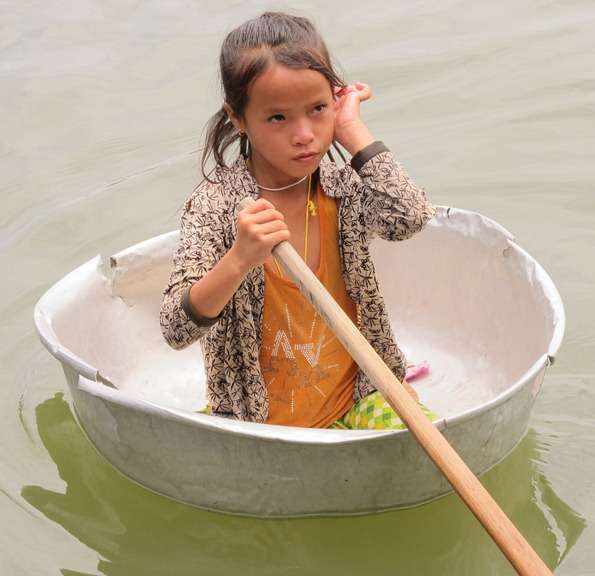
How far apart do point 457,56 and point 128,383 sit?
2055 mm

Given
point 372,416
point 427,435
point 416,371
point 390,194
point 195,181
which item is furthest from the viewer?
point 195,181

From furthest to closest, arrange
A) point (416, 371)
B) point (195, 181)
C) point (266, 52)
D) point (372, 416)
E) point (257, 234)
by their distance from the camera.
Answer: point (195, 181)
point (416, 371)
point (372, 416)
point (266, 52)
point (257, 234)

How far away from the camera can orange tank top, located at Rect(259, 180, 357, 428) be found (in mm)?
2414

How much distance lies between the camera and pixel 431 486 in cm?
232

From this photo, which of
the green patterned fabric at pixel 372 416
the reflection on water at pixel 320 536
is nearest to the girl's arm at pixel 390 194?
the green patterned fabric at pixel 372 416

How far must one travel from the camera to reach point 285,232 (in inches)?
81.8

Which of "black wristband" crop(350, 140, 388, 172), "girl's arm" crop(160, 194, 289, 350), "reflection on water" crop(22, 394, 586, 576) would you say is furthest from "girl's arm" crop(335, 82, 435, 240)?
"reflection on water" crop(22, 394, 586, 576)

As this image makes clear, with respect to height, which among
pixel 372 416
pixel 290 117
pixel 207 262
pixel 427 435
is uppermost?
pixel 290 117

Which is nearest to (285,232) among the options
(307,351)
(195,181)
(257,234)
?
(257,234)

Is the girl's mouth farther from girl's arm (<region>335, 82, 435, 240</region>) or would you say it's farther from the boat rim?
the boat rim

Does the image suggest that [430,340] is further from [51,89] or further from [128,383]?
[51,89]

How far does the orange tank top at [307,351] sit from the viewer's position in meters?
2.41

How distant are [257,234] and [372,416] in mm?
550

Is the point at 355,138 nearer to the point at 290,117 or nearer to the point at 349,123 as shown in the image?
the point at 349,123
